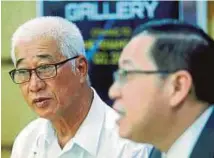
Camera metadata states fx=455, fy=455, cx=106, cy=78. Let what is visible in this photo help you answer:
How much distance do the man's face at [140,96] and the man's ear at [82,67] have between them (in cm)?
14

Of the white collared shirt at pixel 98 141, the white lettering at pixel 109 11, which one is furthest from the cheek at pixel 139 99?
the white lettering at pixel 109 11

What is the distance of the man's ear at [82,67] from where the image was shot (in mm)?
1013

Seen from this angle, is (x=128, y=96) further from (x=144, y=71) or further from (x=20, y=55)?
(x=20, y=55)

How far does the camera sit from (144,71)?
0.86 meters

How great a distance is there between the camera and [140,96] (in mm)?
869

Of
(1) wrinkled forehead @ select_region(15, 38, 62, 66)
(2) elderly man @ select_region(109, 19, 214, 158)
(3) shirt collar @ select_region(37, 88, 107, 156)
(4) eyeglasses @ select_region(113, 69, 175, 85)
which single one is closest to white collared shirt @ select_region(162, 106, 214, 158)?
(2) elderly man @ select_region(109, 19, 214, 158)

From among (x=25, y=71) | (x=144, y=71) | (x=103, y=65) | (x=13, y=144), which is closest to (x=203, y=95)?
(x=144, y=71)

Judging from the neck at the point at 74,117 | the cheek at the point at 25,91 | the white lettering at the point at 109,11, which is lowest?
the neck at the point at 74,117

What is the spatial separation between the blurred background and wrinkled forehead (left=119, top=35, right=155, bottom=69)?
9 centimetres

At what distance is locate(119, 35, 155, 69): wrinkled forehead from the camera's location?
0.85 meters

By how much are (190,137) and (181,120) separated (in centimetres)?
4

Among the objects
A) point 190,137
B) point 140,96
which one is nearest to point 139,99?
point 140,96

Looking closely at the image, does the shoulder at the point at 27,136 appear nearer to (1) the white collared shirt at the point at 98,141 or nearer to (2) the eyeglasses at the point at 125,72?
(1) the white collared shirt at the point at 98,141

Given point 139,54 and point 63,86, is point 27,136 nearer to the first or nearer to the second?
point 63,86
